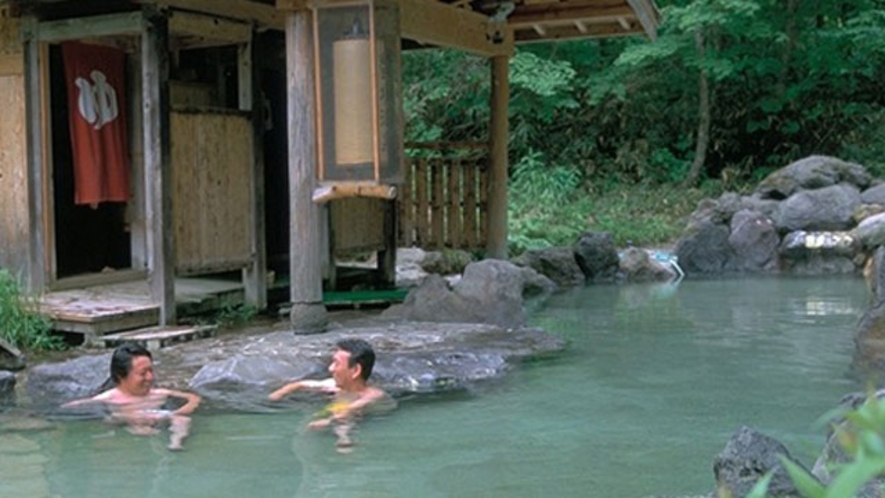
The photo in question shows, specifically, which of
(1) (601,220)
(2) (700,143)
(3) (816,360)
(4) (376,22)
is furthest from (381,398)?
(2) (700,143)

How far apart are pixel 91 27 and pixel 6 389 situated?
3.71 metres

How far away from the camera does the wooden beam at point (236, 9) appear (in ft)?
31.3

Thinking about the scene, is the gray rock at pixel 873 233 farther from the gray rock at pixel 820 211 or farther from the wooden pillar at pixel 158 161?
the wooden pillar at pixel 158 161

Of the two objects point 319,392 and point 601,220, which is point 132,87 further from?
point 601,220

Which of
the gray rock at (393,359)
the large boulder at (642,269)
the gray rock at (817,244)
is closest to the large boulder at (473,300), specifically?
the gray rock at (393,359)

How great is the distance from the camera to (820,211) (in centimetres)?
1678

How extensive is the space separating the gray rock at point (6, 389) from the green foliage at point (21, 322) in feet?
5.48

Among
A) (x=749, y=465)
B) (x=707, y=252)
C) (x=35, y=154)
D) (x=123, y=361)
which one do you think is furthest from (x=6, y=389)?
(x=707, y=252)

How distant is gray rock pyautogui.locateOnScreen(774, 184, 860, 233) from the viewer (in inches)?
658

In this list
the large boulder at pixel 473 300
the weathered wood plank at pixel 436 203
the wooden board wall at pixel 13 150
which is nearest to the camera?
the wooden board wall at pixel 13 150

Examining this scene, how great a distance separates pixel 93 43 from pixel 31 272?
2323 mm

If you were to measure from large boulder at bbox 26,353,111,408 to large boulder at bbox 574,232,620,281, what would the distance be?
31.1 feet

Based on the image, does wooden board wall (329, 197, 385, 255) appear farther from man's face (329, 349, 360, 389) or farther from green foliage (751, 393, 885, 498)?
green foliage (751, 393, 885, 498)

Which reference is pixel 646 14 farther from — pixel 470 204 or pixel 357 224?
pixel 357 224
